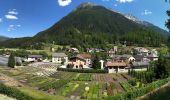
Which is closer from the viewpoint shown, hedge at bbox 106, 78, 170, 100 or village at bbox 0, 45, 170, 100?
hedge at bbox 106, 78, 170, 100

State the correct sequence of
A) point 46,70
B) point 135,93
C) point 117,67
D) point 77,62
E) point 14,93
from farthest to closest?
1. point 77,62
2. point 117,67
3. point 46,70
4. point 14,93
5. point 135,93

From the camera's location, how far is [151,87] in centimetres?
4650

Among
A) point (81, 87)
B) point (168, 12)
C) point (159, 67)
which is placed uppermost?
point (168, 12)

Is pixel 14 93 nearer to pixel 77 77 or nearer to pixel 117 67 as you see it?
pixel 77 77

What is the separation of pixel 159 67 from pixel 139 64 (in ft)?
177

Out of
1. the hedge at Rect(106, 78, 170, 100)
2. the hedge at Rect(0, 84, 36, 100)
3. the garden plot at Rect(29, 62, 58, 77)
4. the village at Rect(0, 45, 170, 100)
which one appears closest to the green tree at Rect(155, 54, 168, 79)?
the village at Rect(0, 45, 170, 100)

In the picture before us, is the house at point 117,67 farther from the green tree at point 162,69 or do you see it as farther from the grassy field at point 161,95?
the grassy field at point 161,95

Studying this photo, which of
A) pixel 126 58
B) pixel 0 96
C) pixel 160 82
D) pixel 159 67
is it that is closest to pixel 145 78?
pixel 159 67

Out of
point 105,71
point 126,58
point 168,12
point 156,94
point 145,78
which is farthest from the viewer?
point 126,58

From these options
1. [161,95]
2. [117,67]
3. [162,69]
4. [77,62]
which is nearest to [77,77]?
[117,67]

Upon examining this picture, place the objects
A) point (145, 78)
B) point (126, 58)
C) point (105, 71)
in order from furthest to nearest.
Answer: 1. point (126, 58)
2. point (105, 71)
3. point (145, 78)

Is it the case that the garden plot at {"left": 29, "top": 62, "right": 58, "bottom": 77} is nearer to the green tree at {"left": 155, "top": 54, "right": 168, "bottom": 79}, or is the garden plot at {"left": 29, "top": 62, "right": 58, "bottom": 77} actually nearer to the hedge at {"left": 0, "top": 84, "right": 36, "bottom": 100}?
the green tree at {"left": 155, "top": 54, "right": 168, "bottom": 79}

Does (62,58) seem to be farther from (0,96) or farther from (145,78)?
(0,96)

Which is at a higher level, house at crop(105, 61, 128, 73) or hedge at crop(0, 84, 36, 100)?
house at crop(105, 61, 128, 73)
